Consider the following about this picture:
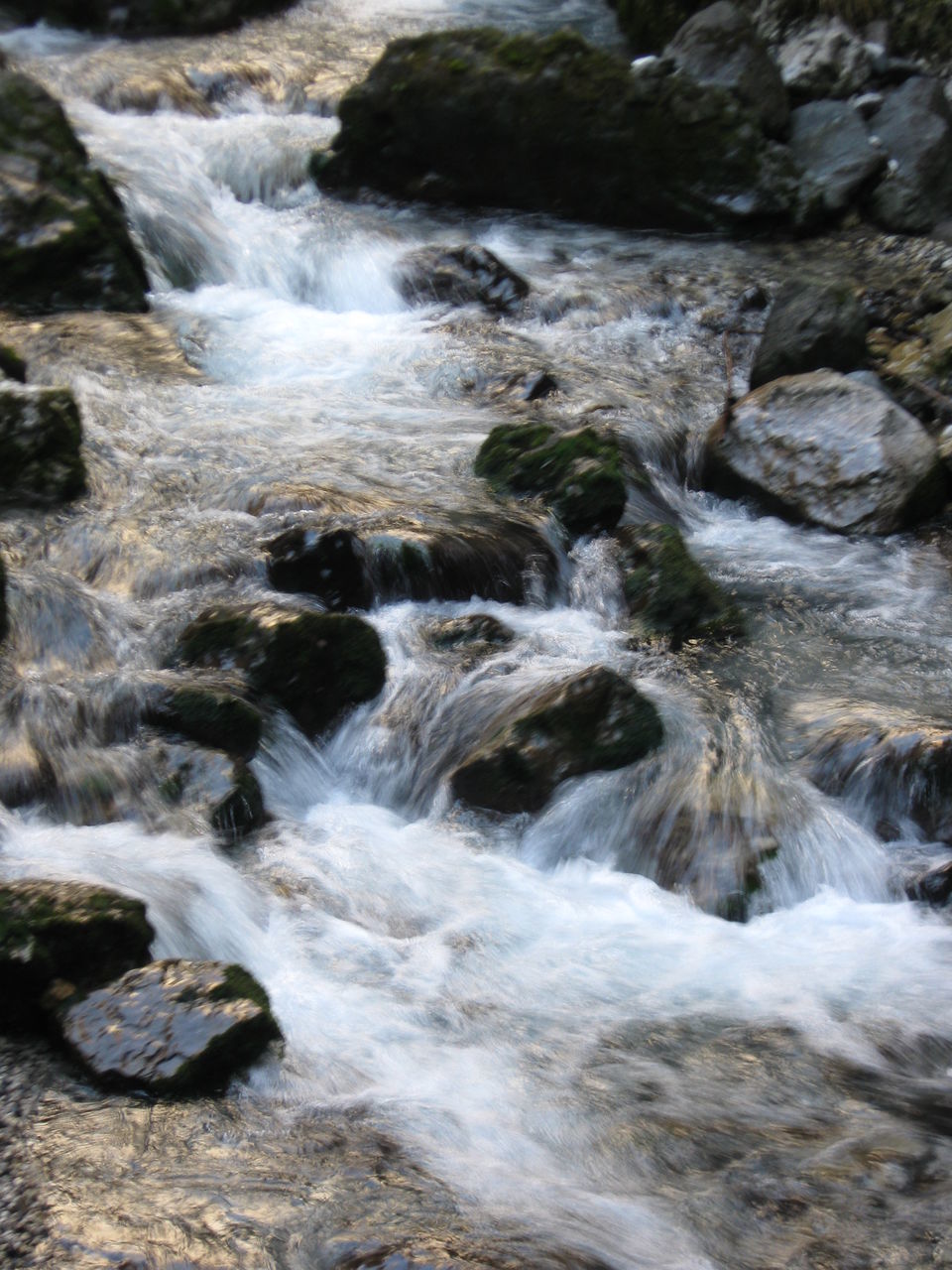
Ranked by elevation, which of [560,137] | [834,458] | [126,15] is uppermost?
[126,15]

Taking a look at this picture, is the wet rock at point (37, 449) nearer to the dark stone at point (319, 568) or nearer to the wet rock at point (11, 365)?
the wet rock at point (11, 365)

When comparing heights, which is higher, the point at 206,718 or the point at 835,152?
the point at 835,152

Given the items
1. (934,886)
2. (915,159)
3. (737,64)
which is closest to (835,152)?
(915,159)

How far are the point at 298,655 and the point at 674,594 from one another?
1588 millimetres

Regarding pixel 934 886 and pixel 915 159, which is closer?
pixel 934 886

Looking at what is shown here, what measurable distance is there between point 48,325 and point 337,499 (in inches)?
97.0

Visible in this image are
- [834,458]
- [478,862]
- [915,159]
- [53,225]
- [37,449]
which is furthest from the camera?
[915,159]

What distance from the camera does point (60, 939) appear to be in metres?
3.05

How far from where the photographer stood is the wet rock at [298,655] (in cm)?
453

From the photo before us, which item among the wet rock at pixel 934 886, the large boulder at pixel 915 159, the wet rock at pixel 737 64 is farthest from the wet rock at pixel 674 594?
the wet rock at pixel 737 64

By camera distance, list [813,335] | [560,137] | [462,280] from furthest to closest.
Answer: [560,137], [462,280], [813,335]

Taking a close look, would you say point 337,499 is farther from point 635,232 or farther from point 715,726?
point 635,232

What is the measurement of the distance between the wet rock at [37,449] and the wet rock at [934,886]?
3.77 m

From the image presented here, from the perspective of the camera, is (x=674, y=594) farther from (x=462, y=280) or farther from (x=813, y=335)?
(x=462, y=280)
